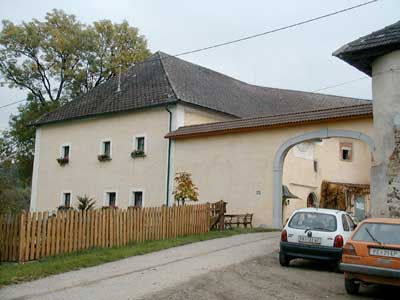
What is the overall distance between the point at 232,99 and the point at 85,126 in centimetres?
922

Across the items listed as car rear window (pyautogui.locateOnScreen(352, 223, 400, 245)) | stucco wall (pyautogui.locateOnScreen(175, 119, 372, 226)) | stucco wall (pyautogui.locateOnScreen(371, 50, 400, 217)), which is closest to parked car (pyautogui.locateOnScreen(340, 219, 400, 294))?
car rear window (pyautogui.locateOnScreen(352, 223, 400, 245))

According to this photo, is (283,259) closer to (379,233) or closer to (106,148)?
(379,233)

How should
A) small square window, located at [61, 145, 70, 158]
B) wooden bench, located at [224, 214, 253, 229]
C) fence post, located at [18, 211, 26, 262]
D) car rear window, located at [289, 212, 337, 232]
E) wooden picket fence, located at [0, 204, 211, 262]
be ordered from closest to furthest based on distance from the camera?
car rear window, located at [289, 212, 337, 232] < fence post, located at [18, 211, 26, 262] < wooden picket fence, located at [0, 204, 211, 262] < wooden bench, located at [224, 214, 253, 229] < small square window, located at [61, 145, 70, 158]

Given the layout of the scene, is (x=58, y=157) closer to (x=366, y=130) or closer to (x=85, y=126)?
(x=85, y=126)

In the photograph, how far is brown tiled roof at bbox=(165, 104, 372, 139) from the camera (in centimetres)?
1830

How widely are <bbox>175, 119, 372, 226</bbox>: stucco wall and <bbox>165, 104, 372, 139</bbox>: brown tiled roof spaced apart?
35 centimetres

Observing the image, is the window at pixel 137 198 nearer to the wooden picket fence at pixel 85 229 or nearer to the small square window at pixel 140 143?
the small square window at pixel 140 143

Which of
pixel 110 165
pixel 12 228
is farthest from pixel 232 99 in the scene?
pixel 12 228

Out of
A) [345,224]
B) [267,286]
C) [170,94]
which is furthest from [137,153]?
[267,286]

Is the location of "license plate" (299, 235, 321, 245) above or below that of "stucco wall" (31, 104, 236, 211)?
below

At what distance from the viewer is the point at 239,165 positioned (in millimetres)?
21875

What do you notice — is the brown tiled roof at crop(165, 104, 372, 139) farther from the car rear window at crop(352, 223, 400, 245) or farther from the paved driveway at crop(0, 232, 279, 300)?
the car rear window at crop(352, 223, 400, 245)

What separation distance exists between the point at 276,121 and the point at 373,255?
40.8 feet

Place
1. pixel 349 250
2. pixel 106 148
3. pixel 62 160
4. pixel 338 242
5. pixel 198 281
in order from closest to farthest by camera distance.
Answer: pixel 349 250 < pixel 198 281 < pixel 338 242 < pixel 106 148 < pixel 62 160
